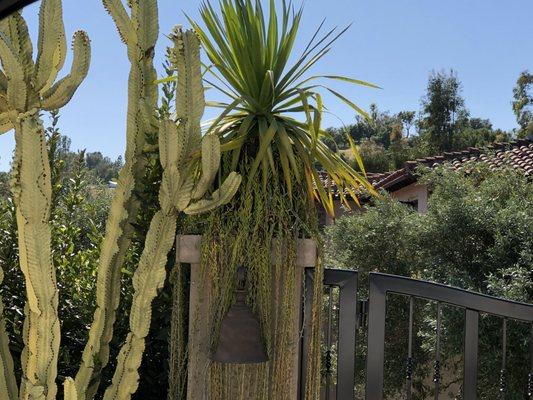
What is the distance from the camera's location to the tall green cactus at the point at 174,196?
112 inches

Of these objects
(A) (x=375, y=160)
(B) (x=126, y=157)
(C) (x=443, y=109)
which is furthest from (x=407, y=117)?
(B) (x=126, y=157)

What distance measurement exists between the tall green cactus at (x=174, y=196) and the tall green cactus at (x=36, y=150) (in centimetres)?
34

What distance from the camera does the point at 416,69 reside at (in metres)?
28.6

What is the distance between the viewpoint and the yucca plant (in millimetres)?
3105

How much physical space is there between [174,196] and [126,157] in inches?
13.6

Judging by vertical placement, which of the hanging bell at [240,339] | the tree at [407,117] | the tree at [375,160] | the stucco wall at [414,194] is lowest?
the hanging bell at [240,339]

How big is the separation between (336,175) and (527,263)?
3.88m

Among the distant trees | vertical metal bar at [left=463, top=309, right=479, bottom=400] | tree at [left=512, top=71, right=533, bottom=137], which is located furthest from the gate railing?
tree at [left=512, top=71, right=533, bottom=137]

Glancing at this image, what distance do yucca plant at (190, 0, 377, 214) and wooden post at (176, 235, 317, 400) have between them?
0.32 meters

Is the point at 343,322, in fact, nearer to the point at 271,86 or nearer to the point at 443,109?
the point at 271,86

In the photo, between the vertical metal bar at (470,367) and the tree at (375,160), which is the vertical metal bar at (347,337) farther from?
the tree at (375,160)

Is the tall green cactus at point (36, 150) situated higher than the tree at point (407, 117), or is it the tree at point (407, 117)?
the tree at point (407, 117)

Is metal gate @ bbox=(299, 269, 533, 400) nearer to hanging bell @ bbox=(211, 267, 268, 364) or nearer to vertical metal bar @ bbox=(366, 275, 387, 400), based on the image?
vertical metal bar @ bbox=(366, 275, 387, 400)

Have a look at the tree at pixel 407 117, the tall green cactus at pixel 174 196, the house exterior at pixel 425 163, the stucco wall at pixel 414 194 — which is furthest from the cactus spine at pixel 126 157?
the tree at pixel 407 117
